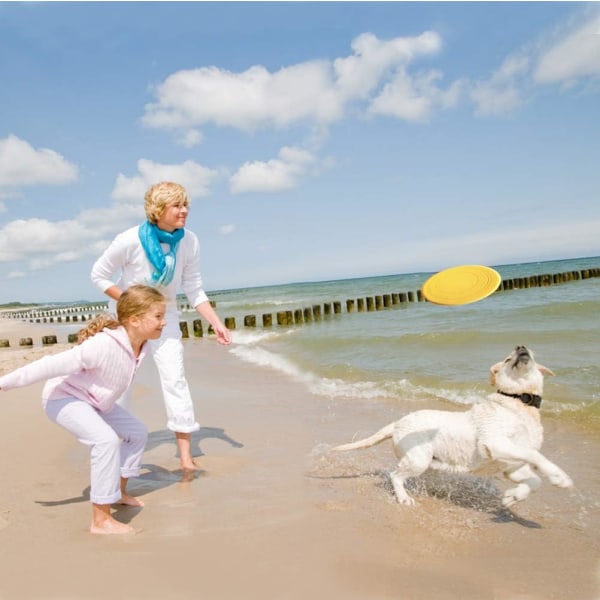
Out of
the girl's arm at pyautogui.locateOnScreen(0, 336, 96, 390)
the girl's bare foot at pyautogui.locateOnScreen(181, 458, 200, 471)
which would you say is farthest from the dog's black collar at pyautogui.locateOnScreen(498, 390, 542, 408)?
the girl's arm at pyautogui.locateOnScreen(0, 336, 96, 390)

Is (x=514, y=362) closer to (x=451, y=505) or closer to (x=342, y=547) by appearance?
(x=451, y=505)

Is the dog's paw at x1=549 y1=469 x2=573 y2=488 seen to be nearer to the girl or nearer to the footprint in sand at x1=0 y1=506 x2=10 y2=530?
the girl

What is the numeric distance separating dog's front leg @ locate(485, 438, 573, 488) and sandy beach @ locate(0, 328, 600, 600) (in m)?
0.33

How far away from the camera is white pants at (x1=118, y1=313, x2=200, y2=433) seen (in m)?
4.58

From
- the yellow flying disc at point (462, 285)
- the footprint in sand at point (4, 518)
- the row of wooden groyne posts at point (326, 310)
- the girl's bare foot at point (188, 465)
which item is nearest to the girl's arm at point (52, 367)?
the footprint in sand at point (4, 518)

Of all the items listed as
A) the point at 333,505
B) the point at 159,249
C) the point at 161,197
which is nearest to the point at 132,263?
the point at 159,249

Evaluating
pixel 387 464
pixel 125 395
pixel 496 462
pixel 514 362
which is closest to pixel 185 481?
pixel 125 395

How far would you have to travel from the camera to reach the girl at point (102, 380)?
10.8ft

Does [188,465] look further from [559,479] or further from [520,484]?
[559,479]

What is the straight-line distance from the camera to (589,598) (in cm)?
253

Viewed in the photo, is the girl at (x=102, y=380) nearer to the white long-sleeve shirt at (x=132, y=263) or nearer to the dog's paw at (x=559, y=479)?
the white long-sleeve shirt at (x=132, y=263)

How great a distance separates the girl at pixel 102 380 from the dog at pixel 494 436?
74.1 inches

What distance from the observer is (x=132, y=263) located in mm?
4473

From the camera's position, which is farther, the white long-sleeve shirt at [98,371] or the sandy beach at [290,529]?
the white long-sleeve shirt at [98,371]
